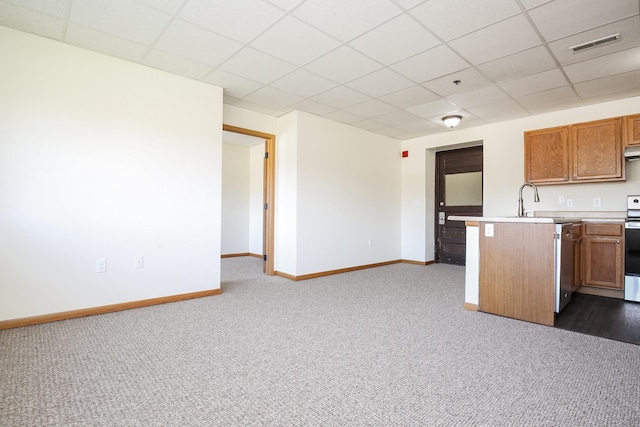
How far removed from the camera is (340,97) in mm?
4062

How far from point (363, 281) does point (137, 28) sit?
12.4ft

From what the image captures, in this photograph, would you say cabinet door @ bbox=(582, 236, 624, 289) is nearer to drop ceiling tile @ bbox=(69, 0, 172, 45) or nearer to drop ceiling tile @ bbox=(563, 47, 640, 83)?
drop ceiling tile @ bbox=(563, 47, 640, 83)

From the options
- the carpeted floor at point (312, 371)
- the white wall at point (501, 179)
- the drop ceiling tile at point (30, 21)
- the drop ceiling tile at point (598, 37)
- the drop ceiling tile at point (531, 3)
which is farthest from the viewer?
the white wall at point (501, 179)

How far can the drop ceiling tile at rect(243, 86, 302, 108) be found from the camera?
12.7 ft

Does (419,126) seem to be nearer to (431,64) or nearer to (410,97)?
(410,97)

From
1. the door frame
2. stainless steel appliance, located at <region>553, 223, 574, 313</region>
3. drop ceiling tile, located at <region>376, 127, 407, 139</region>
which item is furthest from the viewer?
drop ceiling tile, located at <region>376, 127, 407, 139</region>

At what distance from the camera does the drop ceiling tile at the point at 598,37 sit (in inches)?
98.4

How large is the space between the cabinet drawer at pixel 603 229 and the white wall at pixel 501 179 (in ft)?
1.60

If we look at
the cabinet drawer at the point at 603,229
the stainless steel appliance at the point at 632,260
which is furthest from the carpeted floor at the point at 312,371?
the cabinet drawer at the point at 603,229

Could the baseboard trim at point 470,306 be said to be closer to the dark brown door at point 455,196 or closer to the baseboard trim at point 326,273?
the baseboard trim at point 326,273

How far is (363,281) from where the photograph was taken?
4473 millimetres

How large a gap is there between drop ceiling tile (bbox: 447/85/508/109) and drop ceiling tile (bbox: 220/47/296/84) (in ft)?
7.24

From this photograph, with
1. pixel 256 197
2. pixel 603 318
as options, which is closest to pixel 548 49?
pixel 603 318

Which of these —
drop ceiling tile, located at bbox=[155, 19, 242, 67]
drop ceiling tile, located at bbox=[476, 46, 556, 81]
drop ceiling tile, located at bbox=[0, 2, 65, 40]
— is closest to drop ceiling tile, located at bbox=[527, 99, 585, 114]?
drop ceiling tile, located at bbox=[476, 46, 556, 81]
